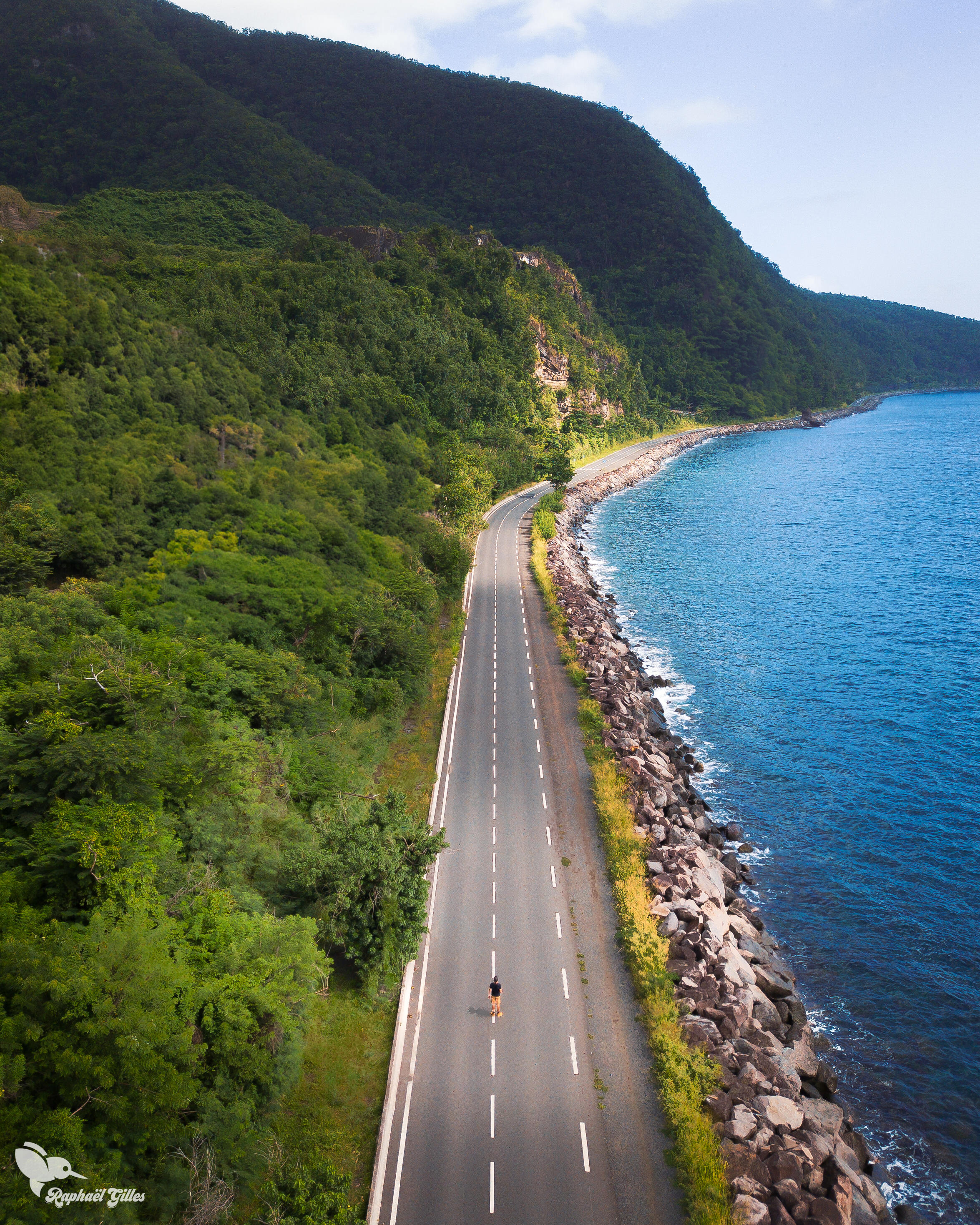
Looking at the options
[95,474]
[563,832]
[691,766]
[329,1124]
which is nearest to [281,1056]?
[329,1124]

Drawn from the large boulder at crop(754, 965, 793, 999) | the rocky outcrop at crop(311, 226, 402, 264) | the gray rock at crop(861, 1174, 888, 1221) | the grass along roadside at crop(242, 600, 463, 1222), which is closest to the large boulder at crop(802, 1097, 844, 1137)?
the gray rock at crop(861, 1174, 888, 1221)

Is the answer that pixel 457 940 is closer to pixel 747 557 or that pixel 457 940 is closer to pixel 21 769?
pixel 21 769

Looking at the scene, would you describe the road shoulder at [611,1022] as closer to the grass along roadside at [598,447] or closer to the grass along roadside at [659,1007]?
the grass along roadside at [659,1007]

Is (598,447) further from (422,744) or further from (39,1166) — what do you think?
(39,1166)

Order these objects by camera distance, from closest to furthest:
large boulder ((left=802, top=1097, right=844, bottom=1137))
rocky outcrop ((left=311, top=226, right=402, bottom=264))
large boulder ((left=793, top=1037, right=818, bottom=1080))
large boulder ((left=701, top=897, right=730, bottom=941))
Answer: large boulder ((left=802, top=1097, right=844, bottom=1137)) → large boulder ((left=793, top=1037, right=818, bottom=1080)) → large boulder ((left=701, top=897, right=730, bottom=941)) → rocky outcrop ((left=311, top=226, right=402, bottom=264))

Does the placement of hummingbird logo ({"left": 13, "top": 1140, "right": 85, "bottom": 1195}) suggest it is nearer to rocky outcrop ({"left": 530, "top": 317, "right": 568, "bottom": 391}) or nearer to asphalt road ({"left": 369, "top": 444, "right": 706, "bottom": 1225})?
asphalt road ({"left": 369, "top": 444, "right": 706, "bottom": 1225})
